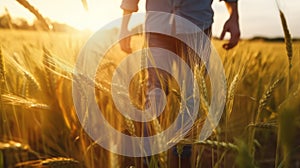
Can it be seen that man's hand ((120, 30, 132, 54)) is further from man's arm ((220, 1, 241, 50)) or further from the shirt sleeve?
man's arm ((220, 1, 241, 50))

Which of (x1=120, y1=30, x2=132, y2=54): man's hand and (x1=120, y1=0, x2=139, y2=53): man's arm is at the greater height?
(x1=120, y1=0, x2=139, y2=53): man's arm

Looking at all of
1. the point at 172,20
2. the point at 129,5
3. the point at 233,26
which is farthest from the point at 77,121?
the point at 233,26

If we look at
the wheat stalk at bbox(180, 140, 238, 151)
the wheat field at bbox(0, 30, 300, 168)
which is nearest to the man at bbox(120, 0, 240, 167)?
the wheat field at bbox(0, 30, 300, 168)

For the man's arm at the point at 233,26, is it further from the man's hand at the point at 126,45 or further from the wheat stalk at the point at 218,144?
the wheat stalk at the point at 218,144

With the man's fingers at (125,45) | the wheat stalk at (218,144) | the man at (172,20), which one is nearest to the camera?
the wheat stalk at (218,144)

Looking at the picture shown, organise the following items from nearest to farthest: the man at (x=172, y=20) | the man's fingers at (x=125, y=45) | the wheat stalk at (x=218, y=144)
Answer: the wheat stalk at (x=218, y=144) < the man at (x=172, y=20) < the man's fingers at (x=125, y=45)

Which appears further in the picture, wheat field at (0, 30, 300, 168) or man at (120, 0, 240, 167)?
man at (120, 0, 240, 167)

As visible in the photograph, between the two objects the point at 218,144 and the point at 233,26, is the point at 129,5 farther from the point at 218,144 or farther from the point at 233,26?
the point at 218,144

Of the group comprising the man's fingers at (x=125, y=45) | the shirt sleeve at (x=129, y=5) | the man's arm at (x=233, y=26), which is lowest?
the man's fingers at (x=125, y=45)

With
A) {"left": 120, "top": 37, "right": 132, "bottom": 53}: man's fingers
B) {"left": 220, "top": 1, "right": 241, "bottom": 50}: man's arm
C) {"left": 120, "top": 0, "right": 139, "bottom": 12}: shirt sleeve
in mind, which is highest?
{"left": 120, "top": 0, "right": 139, "bottom": 12}: shirt sleeve

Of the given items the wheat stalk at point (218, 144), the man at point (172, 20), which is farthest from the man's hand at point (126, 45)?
the wheat stalk at point (218, 144)

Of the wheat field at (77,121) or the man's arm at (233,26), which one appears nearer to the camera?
the wheat field at (77,121)

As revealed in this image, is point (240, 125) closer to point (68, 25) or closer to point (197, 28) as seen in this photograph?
point (197, 28)

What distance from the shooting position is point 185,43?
146cm
